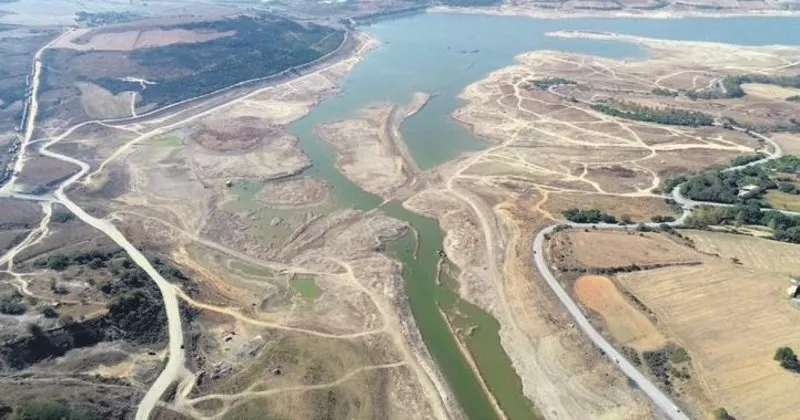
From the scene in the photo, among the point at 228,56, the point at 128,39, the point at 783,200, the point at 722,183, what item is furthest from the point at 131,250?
the point at 128,39

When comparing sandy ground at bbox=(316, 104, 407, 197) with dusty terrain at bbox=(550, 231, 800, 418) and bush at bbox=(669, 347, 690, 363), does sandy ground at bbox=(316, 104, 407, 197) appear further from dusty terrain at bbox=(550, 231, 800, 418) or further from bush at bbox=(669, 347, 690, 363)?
bush at bbox=(669, 347, 690, 363)

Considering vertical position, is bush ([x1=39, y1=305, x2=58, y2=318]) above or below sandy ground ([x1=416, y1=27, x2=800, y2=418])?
above

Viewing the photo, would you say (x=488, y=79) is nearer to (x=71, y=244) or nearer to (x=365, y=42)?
(x=365, y=42)

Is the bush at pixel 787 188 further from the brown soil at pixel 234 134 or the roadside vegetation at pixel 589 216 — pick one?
the brown soil at pixel 234 134

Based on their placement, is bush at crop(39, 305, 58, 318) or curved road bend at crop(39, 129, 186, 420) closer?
curved road bend at crop(39, 129, 186, 420)

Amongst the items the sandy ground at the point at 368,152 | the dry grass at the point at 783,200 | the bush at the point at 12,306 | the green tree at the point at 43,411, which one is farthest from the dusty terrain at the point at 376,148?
the green tree at the point at 43,411

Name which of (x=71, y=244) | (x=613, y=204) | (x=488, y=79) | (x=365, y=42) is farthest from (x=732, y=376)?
(x=365, y=42)

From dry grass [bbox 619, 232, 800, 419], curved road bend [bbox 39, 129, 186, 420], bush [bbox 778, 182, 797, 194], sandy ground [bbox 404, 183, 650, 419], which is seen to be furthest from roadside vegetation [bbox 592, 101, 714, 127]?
curved road bend [bbox 39, 129, 186, 420]
